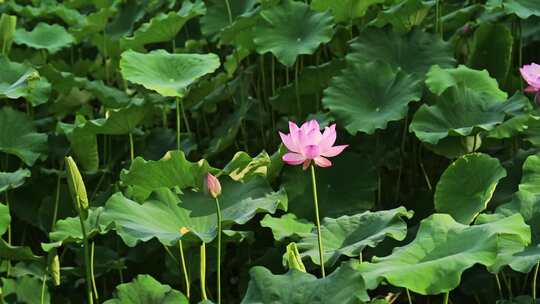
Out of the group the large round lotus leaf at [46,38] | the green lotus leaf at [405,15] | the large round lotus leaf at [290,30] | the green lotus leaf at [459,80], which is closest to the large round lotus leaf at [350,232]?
the green lotus leaf at [459,80]

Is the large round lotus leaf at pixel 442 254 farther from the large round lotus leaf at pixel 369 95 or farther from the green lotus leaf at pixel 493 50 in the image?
the green lotus leaf at pixel 493 50

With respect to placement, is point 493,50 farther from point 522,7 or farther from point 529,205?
point 529,205

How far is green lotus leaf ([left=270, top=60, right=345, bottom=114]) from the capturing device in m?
2.30

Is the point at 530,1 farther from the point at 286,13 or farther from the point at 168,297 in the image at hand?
the point at 168,297

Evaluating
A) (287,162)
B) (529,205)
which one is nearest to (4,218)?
(287,162)

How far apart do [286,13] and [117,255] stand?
716 mm

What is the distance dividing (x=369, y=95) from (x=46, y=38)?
3.81 feet

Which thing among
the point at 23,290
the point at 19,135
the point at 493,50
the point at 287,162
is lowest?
the point at 23,290

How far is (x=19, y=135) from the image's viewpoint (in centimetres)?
231

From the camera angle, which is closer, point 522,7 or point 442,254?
point 442,254

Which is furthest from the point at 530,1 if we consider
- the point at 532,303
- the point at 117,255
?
the point at 117,255

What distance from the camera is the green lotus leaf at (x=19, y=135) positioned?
228cm

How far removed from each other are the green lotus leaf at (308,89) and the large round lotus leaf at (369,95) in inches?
5.8

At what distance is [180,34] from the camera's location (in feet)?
9.86
